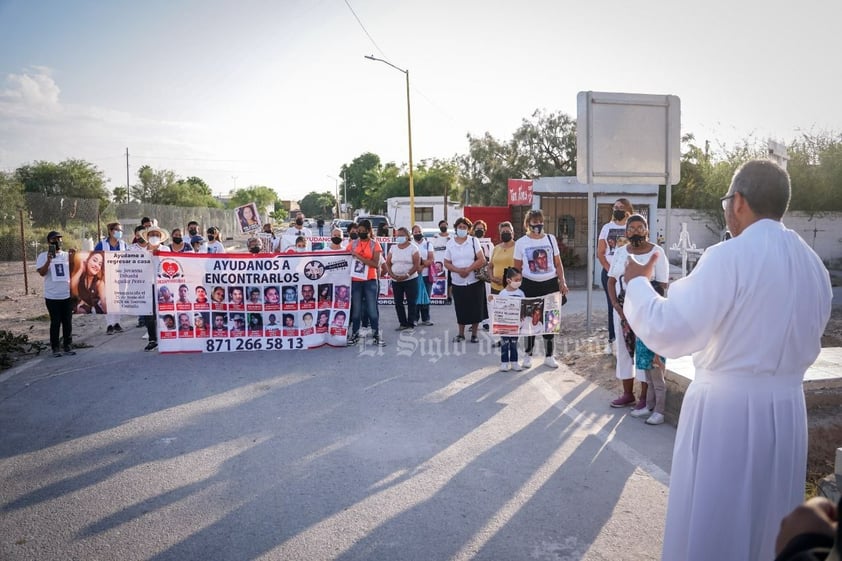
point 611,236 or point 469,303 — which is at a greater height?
point 611,236

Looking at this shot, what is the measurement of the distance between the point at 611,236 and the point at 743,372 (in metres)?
6.04

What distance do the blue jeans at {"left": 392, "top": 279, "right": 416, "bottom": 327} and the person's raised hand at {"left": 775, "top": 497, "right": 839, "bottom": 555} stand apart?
9430 millimetres

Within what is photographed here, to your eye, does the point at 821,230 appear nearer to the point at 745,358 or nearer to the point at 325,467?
the point at 325,467

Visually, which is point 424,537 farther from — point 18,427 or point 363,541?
point 18,427

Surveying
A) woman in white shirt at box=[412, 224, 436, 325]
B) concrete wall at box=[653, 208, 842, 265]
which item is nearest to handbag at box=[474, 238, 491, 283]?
woman in white shirt at box=[412, 224, 436, 325]

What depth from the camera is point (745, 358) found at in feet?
8.02

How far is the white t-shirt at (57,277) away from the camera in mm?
9000

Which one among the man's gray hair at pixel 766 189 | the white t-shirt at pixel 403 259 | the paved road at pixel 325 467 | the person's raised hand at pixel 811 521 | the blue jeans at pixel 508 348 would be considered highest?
the man's gray hair at pixel 766 189

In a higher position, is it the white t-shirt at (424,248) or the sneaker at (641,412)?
the white t-shirt at (424,248)

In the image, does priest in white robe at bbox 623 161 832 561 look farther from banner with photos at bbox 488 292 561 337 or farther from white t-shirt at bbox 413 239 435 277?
white t-shirt at bbox 413 239 435 277

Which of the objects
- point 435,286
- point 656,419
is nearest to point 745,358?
point 656,419

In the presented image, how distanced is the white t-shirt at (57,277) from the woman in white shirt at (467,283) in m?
6.06

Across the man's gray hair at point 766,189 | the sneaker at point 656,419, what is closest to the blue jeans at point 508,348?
the sneaker at point 656,419

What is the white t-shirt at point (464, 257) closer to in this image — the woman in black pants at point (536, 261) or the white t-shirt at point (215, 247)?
the woman in black pants at point (536, 261)
